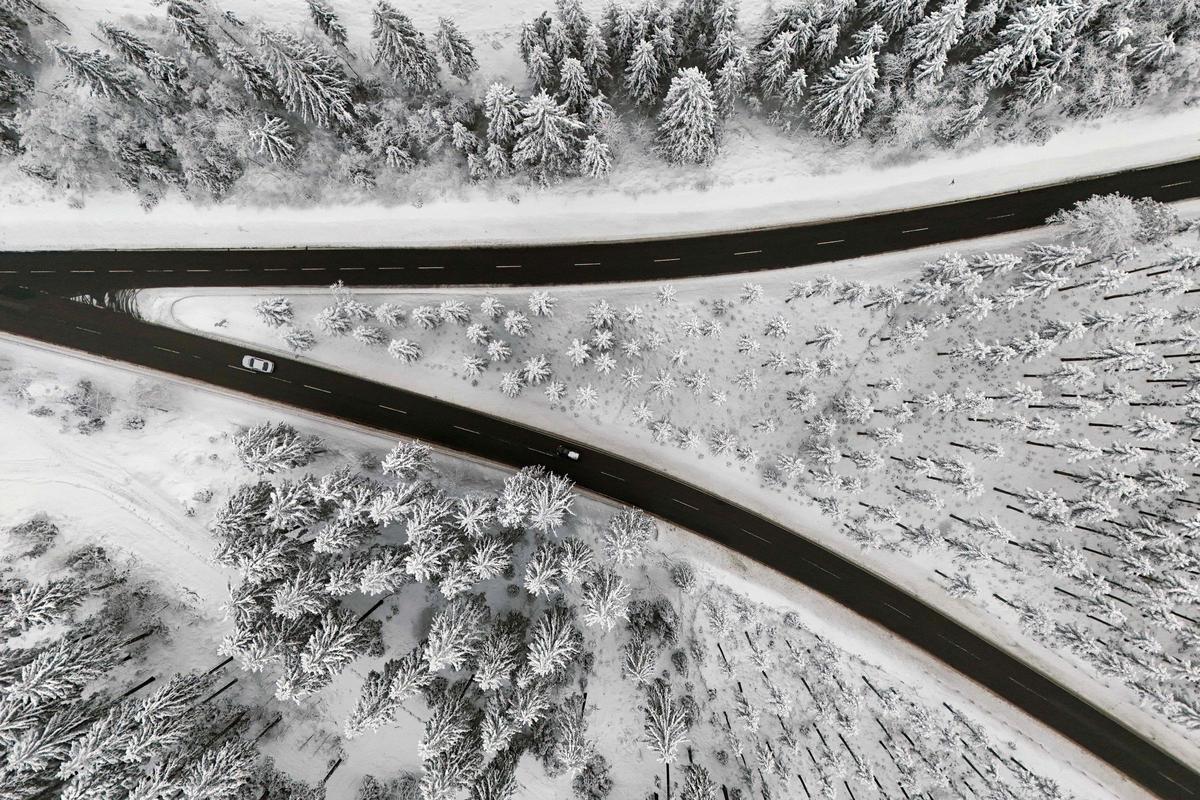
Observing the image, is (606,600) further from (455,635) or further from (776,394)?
(776,394)

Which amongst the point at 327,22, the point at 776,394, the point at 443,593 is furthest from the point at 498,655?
the point at 327,22

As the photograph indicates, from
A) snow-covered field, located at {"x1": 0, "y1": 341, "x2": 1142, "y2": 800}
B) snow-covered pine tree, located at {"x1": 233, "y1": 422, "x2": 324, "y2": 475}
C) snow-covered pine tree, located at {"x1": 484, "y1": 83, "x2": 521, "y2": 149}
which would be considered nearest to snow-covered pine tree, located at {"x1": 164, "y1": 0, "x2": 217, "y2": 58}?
snow-covered pine tree, located at {"x1": 484, "y1": 83, "x2": 521, "y2": 149}

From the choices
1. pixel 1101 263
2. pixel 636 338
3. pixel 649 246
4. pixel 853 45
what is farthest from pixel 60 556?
pixel 1101 263

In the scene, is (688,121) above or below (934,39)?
below

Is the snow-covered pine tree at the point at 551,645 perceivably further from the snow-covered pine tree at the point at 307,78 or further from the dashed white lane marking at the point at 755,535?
the snow-covered pine tree at the point at 307,78

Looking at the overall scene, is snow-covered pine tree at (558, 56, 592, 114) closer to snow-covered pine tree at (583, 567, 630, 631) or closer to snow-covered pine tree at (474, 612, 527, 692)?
snow-covered pine tree at (583, 567, 630, 631)
